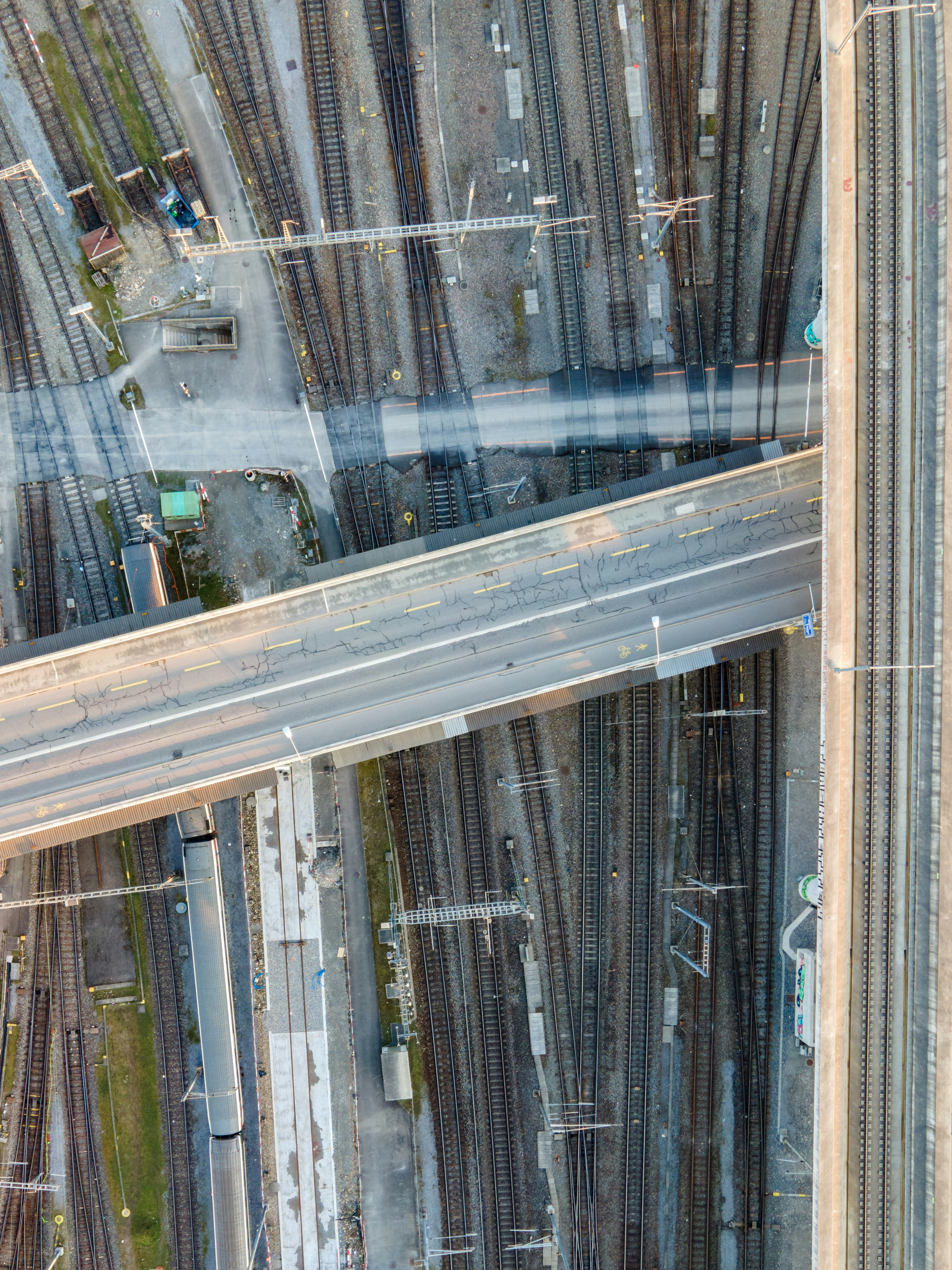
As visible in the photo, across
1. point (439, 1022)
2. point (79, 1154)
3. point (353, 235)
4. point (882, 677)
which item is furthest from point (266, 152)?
point (79, 1154)

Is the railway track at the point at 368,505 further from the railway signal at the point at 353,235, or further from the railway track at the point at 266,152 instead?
the railway signal at the point at 353,235

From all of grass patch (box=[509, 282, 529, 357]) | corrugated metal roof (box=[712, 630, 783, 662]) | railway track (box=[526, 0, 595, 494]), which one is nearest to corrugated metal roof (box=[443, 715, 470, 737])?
corrugated metal roof (box=[712, 630, 783, 662])

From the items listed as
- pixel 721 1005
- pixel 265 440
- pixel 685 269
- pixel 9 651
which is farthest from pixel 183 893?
pixel 685 269

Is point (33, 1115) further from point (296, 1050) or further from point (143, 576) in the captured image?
point (143, 576)

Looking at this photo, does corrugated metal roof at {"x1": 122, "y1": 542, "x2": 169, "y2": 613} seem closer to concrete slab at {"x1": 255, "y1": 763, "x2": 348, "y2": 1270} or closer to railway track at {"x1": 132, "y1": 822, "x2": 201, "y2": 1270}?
concrete slab at {"x1": 255, "y1": 763, "x2": 348, "y2": 1270}

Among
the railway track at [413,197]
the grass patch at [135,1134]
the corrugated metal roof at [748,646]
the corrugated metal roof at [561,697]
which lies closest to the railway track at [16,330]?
the railway track at [413,197]
